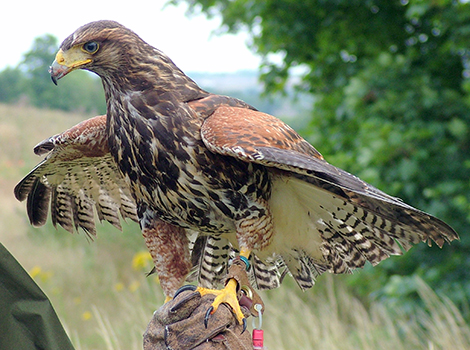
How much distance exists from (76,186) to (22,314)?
4.82ft

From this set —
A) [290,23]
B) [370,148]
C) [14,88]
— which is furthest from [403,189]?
[14,88]

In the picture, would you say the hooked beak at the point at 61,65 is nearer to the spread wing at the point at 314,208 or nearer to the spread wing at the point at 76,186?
the spread wing at the point at 76,186

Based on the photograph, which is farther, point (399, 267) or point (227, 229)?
point (399, 267)

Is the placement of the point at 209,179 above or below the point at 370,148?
below

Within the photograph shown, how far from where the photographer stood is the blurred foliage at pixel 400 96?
185 inches

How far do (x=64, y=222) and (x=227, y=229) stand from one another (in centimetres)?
132

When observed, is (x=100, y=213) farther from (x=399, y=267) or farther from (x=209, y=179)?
(x=399, y=267)

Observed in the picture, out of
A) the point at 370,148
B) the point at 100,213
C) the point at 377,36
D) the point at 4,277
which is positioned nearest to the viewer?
the point at 4,277

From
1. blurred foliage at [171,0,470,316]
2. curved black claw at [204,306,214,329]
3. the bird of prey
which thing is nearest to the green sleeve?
curved black claw at [204,306,214,329]

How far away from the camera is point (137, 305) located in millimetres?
5848

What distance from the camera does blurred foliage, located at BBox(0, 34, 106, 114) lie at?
1800cm

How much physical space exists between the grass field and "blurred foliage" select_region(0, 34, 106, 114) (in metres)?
7.19

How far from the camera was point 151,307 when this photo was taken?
18.3ft

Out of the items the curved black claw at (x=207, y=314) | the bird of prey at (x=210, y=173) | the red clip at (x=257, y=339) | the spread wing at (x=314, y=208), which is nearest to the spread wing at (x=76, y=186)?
the bird of prey at (x=210, y=173)
